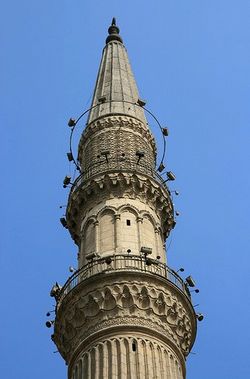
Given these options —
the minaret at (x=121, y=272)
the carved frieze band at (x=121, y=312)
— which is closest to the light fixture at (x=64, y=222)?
the minaret at (x=121, y=272)

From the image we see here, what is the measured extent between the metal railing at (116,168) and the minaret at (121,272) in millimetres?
37

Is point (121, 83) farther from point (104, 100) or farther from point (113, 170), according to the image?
point (113, 170)

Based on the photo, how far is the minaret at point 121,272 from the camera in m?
23.7

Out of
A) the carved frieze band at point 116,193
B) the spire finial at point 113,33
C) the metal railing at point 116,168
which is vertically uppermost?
the spire finial at point 113,33

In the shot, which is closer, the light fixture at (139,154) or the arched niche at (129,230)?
the arched niche at (129,230)

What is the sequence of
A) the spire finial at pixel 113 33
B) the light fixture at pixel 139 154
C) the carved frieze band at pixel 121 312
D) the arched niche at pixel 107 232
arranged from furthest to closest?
the spire finial at pixel 113 33
the light fixture at pixel 139 154
the arched niche at pixel 107 232
the carved frieze band at pixel 121 312

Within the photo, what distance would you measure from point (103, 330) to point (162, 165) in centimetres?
940

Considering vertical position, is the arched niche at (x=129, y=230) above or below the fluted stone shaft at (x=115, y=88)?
below

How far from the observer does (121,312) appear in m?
24.2

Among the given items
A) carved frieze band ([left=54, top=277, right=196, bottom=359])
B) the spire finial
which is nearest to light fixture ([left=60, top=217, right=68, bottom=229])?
carved frieze band ([left=54, top=277, right=196, bottom=359])

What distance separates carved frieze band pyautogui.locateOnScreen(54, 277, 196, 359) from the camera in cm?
2419

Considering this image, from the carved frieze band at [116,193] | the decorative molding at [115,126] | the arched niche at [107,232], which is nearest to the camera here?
the arched niche at [107,232]

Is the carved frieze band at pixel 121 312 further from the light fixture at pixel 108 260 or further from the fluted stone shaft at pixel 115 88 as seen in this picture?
the fluted stone shaft at pixel 115 88

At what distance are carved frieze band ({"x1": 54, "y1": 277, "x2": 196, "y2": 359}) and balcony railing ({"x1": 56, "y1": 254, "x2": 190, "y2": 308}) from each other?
1.47 feet
